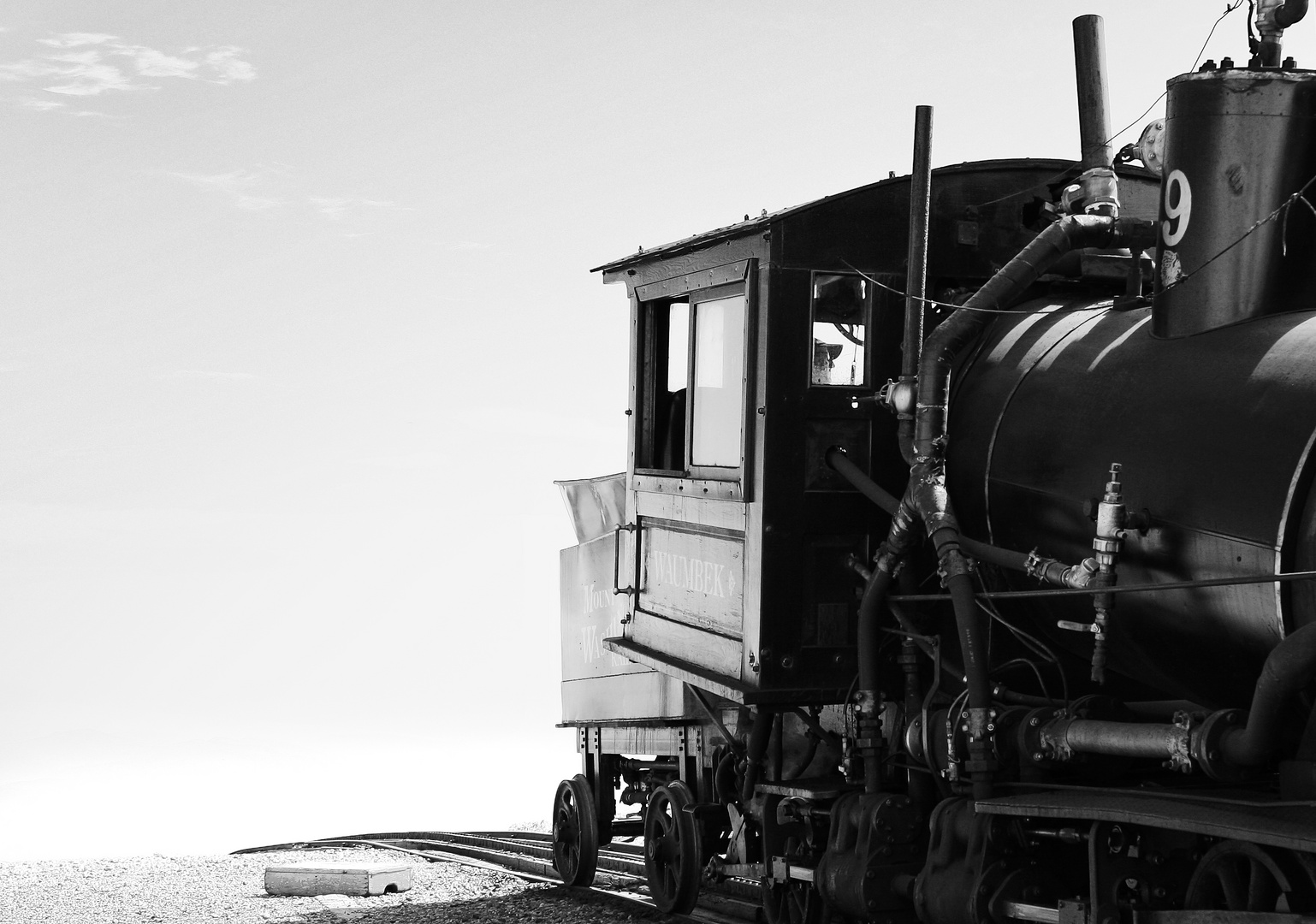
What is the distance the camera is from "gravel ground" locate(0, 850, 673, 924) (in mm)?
8164

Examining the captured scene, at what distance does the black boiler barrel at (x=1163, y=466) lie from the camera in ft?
14.2

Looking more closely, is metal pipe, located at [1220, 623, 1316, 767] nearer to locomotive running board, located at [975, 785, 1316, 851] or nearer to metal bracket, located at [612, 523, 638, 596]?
locomotive running board, located at [975, 785, 1316, 851]

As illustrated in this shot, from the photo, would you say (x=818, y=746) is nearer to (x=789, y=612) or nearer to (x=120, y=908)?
(x=789, y=612)

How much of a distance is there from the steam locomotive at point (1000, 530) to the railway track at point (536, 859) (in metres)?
0.33

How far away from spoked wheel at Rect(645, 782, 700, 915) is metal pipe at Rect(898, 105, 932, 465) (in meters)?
2.76

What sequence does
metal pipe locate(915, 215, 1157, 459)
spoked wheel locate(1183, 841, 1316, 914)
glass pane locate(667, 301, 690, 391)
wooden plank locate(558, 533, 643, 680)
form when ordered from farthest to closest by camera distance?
wooden plank locate(558, 533, 643, 680) → glass pane locate(667, 301, 690, 391) → metal pipe locate(915, 215, 1157, 459) → spoked wheel locate(1183, 841, 1316, 914)

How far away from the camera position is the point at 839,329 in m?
6.57

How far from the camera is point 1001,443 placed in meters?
5.53

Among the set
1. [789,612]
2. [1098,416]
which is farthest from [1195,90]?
[789,612]

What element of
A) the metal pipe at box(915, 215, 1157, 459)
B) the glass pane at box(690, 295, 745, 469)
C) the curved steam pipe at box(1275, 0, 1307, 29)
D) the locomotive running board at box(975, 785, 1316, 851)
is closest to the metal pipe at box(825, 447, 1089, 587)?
the metal pipe at box(915, 215, 1157, 459)

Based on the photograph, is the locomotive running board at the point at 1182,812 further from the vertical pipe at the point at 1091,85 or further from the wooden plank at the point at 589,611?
the wooden plank at the point at 589,611

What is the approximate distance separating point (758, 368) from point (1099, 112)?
188 cm

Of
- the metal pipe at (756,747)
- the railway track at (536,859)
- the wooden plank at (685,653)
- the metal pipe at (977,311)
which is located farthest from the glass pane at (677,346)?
the railway track at (536,859)

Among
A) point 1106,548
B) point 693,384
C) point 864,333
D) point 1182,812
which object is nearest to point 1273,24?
point 1106,548
